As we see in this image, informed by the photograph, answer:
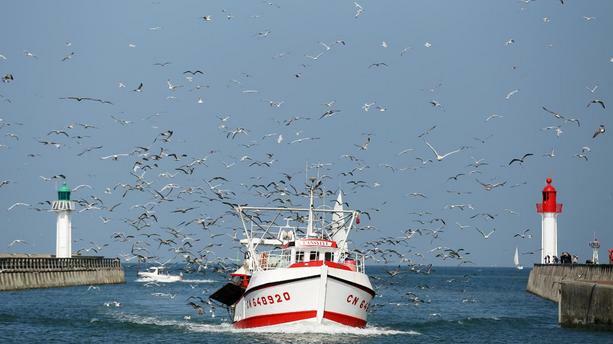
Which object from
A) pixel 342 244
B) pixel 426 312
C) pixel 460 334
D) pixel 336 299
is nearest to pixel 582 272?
pixel 426 312

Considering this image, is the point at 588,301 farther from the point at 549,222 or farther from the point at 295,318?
the point at 549,222

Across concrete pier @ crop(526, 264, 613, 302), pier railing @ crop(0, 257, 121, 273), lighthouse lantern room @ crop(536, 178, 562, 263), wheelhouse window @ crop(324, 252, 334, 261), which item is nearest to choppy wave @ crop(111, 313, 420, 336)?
wheelhouse window @ crop(324, 252, 334, 261)

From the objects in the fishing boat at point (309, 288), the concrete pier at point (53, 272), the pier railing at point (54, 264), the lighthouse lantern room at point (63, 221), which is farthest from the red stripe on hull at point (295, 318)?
the lighthouse lantern room at point (63, 221)

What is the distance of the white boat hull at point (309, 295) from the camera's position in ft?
155

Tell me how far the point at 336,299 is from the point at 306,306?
121 centimetres

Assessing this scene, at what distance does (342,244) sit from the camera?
53188 mm

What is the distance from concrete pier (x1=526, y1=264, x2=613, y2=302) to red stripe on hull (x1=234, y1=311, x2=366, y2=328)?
12.8m

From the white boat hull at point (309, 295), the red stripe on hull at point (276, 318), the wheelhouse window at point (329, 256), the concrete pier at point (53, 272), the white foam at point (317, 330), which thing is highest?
the wheelhouse window at point (329, 256)

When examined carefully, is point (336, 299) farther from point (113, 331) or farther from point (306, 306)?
point (113, 331)

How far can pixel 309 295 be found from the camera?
47.2m

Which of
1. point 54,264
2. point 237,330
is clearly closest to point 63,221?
point 54,264

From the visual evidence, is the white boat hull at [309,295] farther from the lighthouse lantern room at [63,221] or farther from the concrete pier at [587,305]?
the lighthouse lantern room at [63,221]

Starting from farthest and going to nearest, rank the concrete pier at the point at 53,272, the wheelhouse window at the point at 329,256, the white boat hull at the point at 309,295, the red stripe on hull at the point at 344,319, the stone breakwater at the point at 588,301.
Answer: the concrete pier at the point at 53,272 → the wheelhouse window at the point at 329,256 → the stone breakwater at the point at 588,301 → the red stripe on hull at the point at 344,319 → the white boat hull at the point at 309,295

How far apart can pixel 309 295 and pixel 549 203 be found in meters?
58.0
